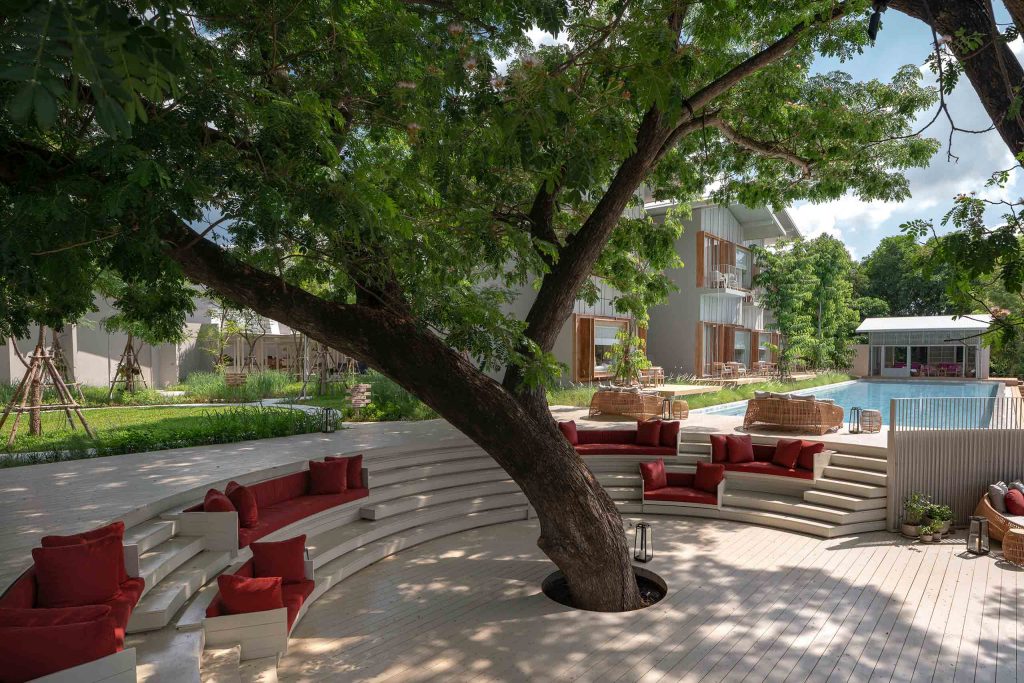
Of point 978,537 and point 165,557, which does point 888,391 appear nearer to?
point 978,537

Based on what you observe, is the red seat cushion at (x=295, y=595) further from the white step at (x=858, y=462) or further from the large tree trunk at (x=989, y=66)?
the white step at (x=858, y=462)

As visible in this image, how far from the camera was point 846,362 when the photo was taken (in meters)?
33.4

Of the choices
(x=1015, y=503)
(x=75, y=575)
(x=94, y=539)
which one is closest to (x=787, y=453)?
(x=1015, y=503)

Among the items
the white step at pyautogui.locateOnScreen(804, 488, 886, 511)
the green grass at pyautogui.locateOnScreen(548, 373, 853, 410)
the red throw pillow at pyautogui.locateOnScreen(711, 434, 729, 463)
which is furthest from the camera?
the green grass at pyautogui.locateOnScreen(548, 373, 853, 410)

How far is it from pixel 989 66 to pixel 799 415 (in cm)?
981

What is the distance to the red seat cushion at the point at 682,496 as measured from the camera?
10.0 m

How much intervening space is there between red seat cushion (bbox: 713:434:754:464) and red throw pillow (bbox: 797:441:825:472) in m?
0.80

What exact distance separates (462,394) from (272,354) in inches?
990

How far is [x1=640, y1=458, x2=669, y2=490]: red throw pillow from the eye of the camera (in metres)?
10.3

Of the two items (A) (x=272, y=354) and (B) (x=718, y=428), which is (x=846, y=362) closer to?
(B) (x=718, y=428)

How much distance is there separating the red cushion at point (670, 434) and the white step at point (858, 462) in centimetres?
246

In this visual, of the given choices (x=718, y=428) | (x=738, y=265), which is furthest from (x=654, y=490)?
(x=738, y=265)

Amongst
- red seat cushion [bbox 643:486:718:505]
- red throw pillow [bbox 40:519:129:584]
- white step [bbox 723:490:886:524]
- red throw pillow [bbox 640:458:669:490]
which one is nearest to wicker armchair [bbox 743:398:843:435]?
white step [bbox 723:490:886:524]

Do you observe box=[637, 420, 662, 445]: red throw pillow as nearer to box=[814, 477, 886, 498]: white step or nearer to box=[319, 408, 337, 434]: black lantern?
box=[814, 477, 886, 498]: white step
